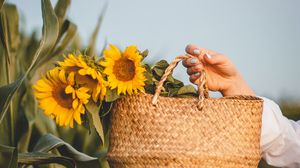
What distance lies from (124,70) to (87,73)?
7 cm

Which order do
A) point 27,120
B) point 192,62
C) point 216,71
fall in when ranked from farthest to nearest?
point 27,120 → point 216,71 → point 192,62

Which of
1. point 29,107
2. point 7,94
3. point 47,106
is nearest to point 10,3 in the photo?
point 29,107

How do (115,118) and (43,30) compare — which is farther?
(43,30)

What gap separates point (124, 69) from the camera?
3.50ft

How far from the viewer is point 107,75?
1.06 m

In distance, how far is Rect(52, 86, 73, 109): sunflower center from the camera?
107cm

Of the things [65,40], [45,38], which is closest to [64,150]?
[45,38]

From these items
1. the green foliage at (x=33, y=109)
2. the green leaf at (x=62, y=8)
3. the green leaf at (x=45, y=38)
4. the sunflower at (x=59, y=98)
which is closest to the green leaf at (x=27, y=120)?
the green foliage at (x=33, y=109)

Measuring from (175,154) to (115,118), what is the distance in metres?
0.15

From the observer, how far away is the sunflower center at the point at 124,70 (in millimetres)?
1056

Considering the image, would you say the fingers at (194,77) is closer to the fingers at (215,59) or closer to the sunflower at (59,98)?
the fingers at (215,59)

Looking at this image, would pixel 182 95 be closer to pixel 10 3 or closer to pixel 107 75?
pixel 107 75

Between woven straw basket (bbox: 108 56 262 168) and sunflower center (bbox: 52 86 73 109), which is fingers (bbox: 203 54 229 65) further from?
sunflower center (bbox: 52 86 73 109)

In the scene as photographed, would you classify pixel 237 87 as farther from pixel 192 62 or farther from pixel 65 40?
pixel 65 40
